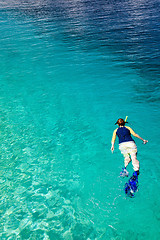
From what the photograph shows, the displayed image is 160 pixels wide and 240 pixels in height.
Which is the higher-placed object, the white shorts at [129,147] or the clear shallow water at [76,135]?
the white shorts at [129,147]

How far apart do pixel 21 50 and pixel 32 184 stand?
70.5 ft

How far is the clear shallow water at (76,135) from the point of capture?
28.7 feet

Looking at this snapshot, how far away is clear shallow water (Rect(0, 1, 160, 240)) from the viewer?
876cm

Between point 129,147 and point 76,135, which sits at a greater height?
point 129,147

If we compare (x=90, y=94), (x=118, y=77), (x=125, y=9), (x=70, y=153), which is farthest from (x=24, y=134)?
(x=125, y=9)

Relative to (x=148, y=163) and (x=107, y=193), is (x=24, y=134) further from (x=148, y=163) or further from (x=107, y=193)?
(x=148, y=163)

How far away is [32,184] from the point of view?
33.8 ft

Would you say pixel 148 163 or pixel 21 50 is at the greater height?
pixel 21 50

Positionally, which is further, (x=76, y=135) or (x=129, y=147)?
(x=76, y=135)

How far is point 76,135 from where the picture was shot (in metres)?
13.2

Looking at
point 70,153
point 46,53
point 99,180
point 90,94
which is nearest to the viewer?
point 99,180

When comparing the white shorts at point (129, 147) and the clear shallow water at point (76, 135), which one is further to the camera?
the white shorts at point (129, 147)

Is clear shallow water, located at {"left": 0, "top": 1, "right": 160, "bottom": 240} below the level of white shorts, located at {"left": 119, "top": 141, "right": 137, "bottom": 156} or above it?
below

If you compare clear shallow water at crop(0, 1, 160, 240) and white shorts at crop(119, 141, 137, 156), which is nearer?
clear shallow water at crop(0, 1, 160, 240)
